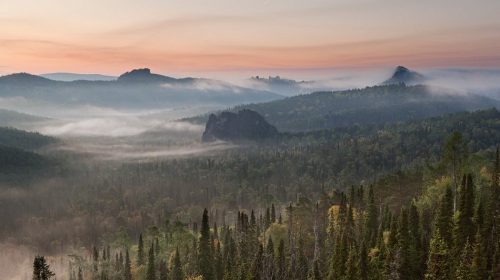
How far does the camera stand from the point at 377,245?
4924 inches

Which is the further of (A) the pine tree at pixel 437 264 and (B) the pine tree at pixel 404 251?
(B) the pine tree at pixel 404 251

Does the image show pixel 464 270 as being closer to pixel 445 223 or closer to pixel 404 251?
A: pixel 404 251

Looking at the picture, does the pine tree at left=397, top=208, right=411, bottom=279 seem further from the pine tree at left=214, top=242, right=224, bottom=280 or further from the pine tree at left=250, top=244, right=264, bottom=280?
the pine tree at left=214, top=242, right=224, bottom=280

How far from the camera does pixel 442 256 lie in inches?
3888

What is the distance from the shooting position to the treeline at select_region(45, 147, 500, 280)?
342 ft

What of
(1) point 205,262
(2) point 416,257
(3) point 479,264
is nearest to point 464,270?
(3) point 479,264

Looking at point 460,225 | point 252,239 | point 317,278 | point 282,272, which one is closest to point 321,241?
point 252,239

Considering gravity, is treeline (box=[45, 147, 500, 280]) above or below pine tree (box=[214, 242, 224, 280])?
above

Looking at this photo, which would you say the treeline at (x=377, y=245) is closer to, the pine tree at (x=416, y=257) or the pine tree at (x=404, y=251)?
the pine tree at (x=416, y=257)

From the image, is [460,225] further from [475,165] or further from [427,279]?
[475,165]

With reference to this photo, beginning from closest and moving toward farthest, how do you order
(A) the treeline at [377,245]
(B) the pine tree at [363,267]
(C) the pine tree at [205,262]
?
(A) the treeline at [377,245]
(B) the pine tree at [363,267]
(C) the pine tree at [205,262]

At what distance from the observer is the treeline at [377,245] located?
104125 mm

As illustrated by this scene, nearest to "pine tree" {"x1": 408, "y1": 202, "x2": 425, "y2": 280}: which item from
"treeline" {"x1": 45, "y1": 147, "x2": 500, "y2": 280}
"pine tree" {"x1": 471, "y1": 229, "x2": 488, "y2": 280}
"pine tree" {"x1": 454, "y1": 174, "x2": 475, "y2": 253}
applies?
"treeline" {"x1": 45, "y1": 147, "x2": 500, "y2": 280}

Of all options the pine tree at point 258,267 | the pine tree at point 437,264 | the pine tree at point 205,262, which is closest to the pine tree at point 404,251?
the pine tree at point 437,264
